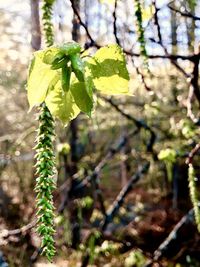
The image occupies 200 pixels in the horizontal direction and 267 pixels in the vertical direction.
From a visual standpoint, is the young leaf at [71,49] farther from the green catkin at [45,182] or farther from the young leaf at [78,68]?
the green catkin at [45,182]

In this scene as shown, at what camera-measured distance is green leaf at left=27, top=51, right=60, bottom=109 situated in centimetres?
72

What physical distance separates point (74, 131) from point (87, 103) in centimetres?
375

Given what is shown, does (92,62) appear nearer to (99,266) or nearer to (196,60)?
(196,60)

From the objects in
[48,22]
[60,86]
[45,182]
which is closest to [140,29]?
[48,22]

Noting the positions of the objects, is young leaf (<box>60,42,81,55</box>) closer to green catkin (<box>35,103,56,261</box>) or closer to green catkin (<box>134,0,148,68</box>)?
green catkin (<box>35,103,56,261</box>)

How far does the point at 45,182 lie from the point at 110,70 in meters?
0.25

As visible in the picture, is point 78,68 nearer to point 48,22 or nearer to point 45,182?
point 45,182

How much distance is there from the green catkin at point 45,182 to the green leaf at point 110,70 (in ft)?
0.38

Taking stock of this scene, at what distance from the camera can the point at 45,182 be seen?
0.66 m

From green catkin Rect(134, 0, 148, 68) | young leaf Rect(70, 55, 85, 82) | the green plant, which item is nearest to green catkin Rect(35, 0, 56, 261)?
the green plant

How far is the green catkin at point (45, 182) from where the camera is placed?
61cm

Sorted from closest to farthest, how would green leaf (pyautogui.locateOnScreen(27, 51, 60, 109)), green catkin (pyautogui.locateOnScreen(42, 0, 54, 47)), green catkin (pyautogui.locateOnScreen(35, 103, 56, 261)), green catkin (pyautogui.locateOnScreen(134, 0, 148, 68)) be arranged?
green catkin (pyautogui.locateOnScreen(35, 103, 56, 261)) → green leaf (pyautogui.locateOnScreen(27, 51, 60, 109)) → green catkin (pyautogui.locateOnScreen(42, 0, 54, 47)) → green catkin (pyautogui.locateOnScreen(134, 0, 148, 68))

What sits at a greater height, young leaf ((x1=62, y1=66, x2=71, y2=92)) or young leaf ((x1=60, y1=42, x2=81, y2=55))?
young leaf ((x1=60, y1=42, x2=81, y2=55))

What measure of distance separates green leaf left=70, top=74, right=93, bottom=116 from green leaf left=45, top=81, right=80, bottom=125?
3cm
